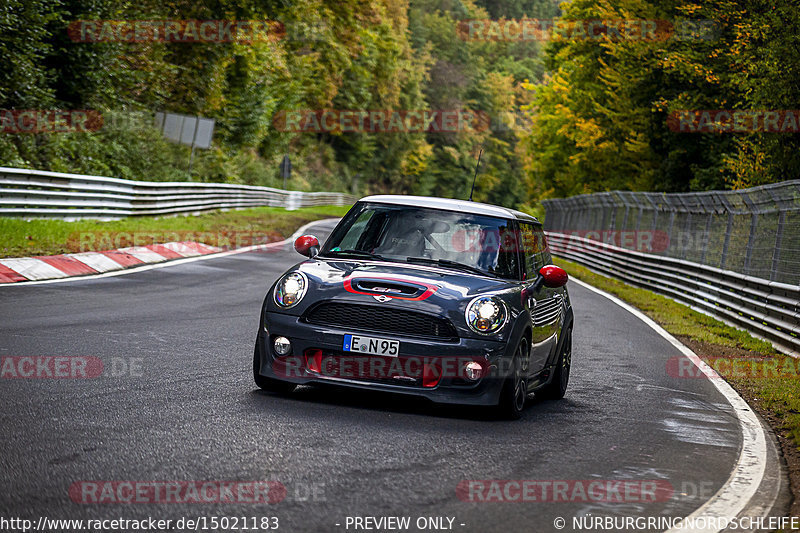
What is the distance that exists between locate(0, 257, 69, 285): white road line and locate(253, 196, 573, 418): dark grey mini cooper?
7.28m

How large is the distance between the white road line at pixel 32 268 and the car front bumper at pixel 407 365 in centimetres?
790

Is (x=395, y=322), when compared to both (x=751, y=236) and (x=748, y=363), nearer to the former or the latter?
(x=748, y=363)

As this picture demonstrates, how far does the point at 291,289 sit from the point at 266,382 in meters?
0.68

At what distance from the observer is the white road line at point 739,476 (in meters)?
5.21

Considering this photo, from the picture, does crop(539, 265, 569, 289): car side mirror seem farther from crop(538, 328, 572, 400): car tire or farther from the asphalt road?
the asphalt road

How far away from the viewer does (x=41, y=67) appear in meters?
27.1

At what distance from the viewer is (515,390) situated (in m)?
7.35

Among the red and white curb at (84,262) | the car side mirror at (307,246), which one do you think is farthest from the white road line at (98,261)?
the car side mirror at (307,246)

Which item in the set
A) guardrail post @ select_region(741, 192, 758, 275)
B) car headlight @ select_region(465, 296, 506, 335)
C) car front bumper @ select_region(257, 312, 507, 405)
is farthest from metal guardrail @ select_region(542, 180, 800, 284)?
car front bumper @ select_region(257, 312, 507, 405)

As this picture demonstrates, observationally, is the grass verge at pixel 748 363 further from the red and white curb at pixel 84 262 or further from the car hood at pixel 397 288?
the red and white curb at pixel 84 262

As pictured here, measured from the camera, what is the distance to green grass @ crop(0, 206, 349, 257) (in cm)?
1639

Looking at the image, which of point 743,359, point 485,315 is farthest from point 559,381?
point 743,359

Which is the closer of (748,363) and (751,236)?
(748,363)

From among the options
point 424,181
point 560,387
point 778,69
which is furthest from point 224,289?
point 424,181
